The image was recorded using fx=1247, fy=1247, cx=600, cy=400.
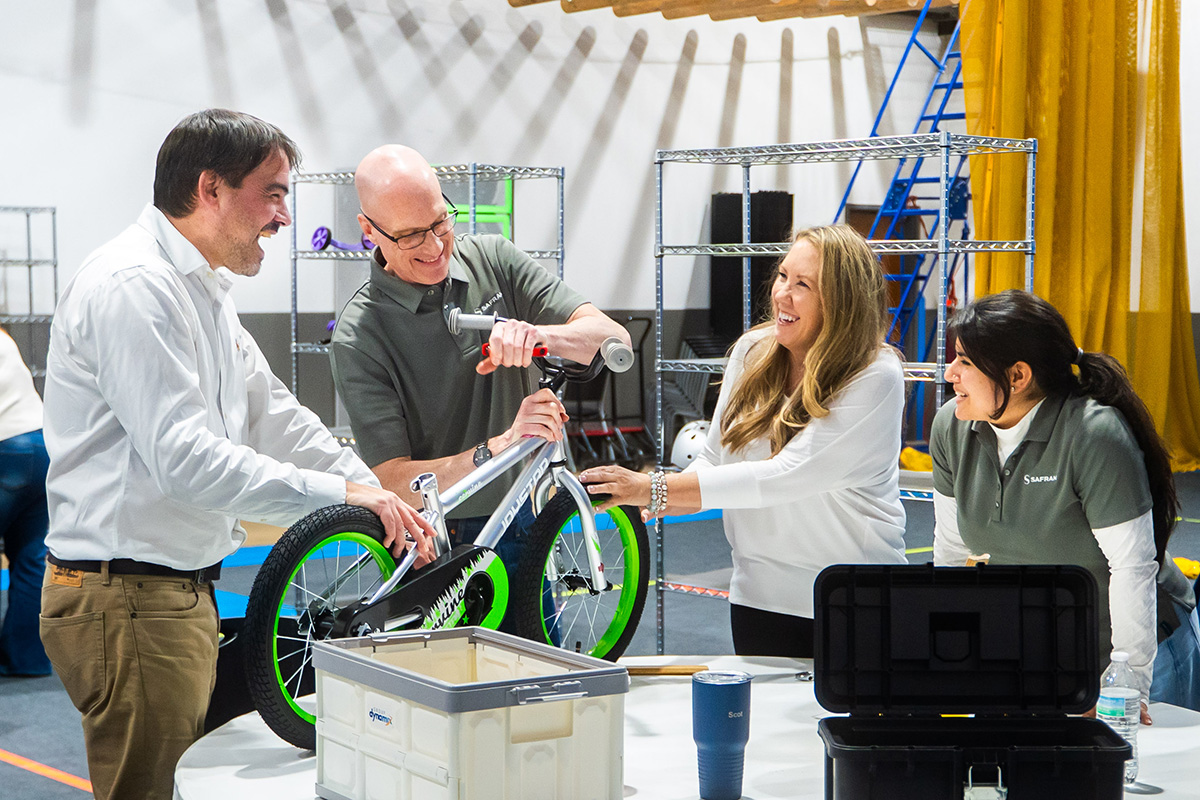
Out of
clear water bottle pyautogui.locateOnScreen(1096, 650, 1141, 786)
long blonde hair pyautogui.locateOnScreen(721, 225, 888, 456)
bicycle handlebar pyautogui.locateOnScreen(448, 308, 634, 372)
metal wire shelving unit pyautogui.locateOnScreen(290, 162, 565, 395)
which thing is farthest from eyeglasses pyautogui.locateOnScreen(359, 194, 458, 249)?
metal wire shelving unit pyautogui.locateOnScreen(290, 162, 565, 395)

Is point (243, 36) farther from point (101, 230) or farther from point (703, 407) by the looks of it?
point (703, 407)

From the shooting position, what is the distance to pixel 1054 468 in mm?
2342

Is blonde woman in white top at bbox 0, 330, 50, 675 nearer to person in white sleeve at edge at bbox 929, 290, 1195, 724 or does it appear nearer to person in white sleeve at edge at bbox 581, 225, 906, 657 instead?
person in white sleeve at edge at bbox 581, 225, 906, 657

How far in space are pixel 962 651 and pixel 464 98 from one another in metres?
8.32

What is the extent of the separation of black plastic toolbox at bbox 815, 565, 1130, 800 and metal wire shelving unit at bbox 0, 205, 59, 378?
6202 mm

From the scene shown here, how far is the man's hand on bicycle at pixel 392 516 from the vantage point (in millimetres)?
1954

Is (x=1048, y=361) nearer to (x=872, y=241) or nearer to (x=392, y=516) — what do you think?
(x=392, y=516)


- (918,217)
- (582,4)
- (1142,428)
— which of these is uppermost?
(582,4)

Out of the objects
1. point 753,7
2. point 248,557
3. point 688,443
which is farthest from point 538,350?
point 753,7

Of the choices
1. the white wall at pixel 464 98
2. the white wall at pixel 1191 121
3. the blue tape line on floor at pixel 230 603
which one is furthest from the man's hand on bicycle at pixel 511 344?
the white wall at pixel 1191 121

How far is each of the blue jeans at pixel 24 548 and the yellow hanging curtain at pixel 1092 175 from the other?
5118 mm

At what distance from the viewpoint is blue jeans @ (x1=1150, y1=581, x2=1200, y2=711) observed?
98.3 inches

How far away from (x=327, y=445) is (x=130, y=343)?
518 millimetres

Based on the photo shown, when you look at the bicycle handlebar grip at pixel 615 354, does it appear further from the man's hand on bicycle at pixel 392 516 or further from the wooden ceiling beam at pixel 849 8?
the wooden ceiling beam at pixel 849 8
